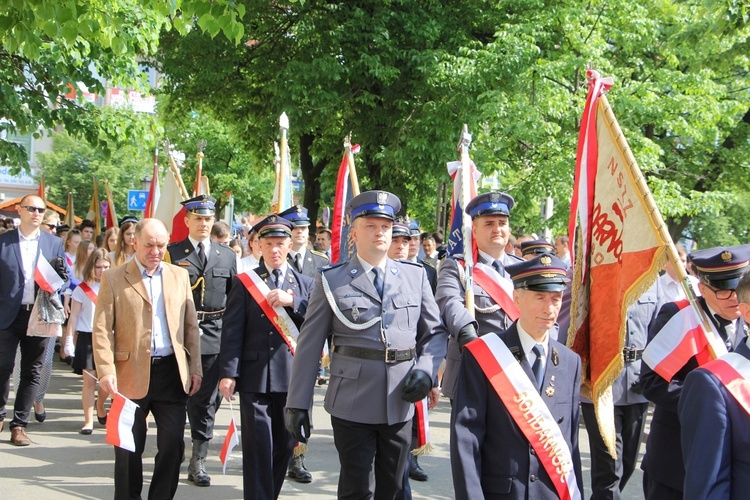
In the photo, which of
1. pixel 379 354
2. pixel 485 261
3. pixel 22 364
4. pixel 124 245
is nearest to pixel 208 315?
pixel 124 245

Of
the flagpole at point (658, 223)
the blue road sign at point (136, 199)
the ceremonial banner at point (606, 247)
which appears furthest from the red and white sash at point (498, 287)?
the blue road sign at point (136, 199)

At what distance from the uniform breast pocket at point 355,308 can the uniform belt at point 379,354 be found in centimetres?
17

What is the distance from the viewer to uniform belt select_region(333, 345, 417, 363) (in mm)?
4996

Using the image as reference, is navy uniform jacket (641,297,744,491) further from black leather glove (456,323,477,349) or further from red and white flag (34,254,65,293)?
red and white flag (34,254,65,293)

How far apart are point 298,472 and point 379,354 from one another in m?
2.89

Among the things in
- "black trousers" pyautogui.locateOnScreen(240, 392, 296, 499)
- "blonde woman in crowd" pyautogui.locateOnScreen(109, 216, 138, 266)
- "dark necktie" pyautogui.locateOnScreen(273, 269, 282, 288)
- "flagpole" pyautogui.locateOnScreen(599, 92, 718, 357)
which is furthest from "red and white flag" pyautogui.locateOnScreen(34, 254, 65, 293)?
"flagpole" pyautogui.locateOnScreen(599, 92, 718, 357)

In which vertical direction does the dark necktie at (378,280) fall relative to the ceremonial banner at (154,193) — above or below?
below

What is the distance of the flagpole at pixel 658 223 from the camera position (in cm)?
398

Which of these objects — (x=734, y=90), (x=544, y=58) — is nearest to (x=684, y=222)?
(x=734, y=90)

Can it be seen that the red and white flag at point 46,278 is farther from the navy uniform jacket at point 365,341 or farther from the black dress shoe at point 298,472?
the navy uniform jacket at point 365,341

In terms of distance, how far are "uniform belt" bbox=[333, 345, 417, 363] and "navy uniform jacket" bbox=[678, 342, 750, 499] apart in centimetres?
220

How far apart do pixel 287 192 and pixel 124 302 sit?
4.56m

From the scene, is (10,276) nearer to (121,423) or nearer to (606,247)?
(121,423)

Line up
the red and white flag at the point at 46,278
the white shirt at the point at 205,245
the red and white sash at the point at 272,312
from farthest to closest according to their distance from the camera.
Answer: the red and white flag at the point at 46,278
the white shirt at the point at 205,245
the red and white sash at the point at 272,312
